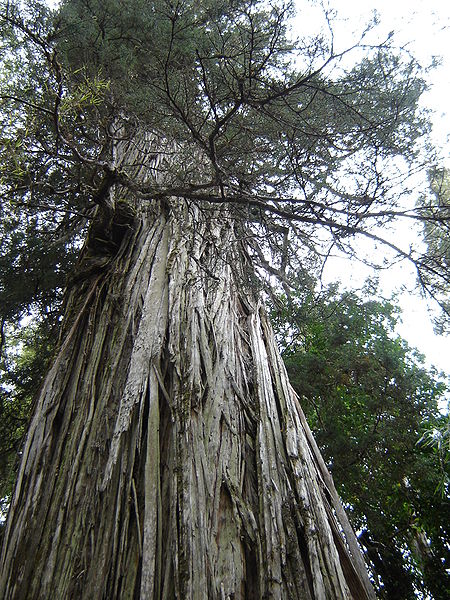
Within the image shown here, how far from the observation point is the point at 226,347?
2.40 meters

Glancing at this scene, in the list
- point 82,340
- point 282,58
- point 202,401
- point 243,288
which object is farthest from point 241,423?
point 282,58

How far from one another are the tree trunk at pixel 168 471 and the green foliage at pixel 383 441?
1.60m

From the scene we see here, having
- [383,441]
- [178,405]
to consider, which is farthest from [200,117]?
[383,441]

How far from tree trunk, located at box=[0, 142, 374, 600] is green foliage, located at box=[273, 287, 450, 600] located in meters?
1.60

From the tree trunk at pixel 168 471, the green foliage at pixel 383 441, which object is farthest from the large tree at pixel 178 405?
the green foliage at pixel 383 441

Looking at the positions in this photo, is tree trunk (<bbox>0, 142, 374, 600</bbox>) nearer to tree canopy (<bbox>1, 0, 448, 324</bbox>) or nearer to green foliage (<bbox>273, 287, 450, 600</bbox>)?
tree canopy (<bbox>1, 0, 448, 324</bbox>)

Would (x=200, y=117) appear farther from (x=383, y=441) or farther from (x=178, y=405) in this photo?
(x=383, y=441)

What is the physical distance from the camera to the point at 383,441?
3.83 metres

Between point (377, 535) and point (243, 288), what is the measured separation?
10.1 feet

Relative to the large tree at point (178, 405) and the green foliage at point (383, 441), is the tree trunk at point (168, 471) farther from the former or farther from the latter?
the green foliage at point (383, 441)

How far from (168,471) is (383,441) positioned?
2.88 meters

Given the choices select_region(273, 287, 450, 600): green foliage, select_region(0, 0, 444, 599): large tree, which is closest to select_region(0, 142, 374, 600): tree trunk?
select_region(0, 0, 444, 599): large tree

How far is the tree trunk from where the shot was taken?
4.54 feet

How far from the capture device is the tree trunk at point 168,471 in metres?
1.38
